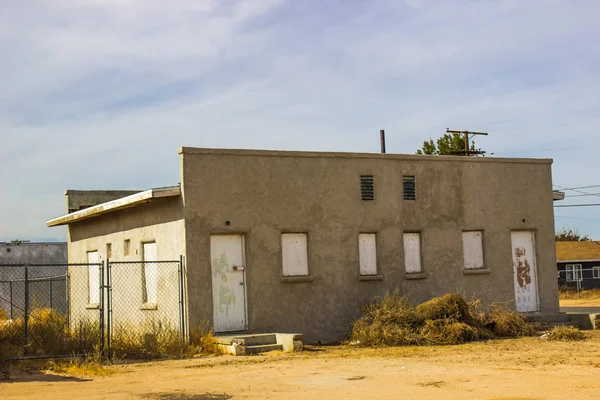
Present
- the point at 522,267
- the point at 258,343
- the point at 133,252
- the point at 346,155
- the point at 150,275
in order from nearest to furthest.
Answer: the point at 258,343
the point at 150,275
the point at 346,155
the point at 133,252
the point at 522,267

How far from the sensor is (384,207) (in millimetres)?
21391

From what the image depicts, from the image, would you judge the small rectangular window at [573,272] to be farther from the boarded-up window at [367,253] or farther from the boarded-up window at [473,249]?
the boarded-up window at [367,253]

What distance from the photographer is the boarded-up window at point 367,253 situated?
21.0 m

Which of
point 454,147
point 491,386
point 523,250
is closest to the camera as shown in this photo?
point 491,386

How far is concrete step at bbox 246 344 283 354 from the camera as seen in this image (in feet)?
57.4

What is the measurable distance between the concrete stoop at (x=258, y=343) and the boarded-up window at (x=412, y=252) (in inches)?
197

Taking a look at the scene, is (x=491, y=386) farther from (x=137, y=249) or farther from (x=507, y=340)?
(x=137, y=249)

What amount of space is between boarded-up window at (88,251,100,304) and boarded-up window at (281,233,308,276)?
6.86 m

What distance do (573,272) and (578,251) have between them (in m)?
2.10

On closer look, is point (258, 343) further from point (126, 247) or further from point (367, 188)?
point (126, 247)

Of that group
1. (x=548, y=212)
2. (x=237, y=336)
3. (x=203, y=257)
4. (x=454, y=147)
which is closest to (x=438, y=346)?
(x=237, y=336)

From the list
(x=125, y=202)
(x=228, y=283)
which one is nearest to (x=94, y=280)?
(x=125, y=202)

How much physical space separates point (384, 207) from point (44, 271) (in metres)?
20.1

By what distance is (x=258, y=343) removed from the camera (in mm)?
18047
